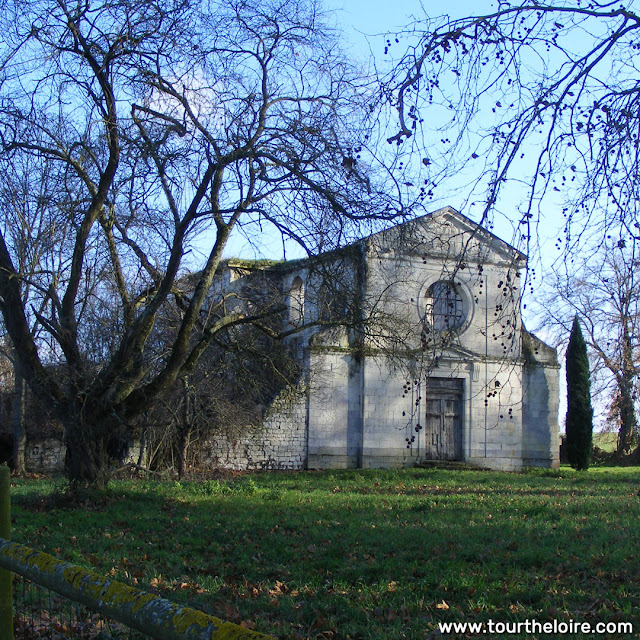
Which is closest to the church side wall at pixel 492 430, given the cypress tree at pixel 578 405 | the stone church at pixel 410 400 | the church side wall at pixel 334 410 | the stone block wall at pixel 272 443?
the stone church at pixel 410 400

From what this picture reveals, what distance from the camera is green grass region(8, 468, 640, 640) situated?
6629 mm

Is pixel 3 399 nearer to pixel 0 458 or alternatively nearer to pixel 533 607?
pixel 0 458

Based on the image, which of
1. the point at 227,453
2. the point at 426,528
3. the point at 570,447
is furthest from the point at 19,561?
the point at 570,447

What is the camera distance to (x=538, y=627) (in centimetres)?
606

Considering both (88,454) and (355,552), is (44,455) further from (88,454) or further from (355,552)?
(355,552)

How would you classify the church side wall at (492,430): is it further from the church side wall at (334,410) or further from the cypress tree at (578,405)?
the cypress tree at (578,405)

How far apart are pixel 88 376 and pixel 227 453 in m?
9.87

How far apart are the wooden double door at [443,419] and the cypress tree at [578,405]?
7.69 metres

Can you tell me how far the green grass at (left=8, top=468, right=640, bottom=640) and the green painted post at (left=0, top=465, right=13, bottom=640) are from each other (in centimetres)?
108

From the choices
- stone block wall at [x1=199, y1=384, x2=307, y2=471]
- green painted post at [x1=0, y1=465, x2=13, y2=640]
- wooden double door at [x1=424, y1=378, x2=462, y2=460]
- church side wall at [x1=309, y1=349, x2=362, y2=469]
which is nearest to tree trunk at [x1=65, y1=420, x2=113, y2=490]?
green painted post at [x1=0, y1=465, x2=13, y2=640]

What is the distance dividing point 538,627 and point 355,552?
3.33m

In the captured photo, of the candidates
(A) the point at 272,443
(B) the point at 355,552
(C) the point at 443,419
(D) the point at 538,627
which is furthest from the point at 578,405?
(D) the point at 538,627

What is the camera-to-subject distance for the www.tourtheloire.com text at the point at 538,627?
5.95 metres

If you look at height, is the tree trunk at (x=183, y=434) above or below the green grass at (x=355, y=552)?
above
